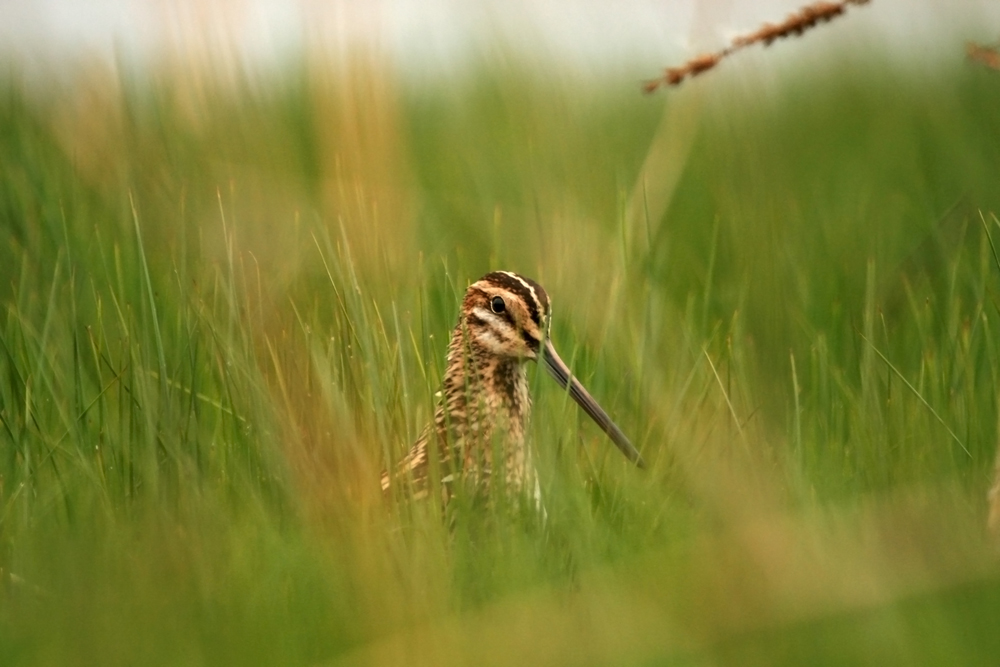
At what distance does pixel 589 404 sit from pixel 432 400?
489 mm

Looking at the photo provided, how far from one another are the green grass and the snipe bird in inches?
2.9

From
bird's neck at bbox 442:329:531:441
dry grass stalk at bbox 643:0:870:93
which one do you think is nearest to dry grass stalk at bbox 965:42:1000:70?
dry grass stalk at bbox 643:0:870:93

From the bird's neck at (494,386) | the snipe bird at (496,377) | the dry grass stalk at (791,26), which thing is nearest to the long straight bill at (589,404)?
the snipe bird at (496,377)

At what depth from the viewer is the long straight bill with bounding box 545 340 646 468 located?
3.29 metres

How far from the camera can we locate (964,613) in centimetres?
207

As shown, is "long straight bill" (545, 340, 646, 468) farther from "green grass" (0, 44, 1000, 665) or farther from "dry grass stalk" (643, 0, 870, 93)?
"dry grass stalk" (643, 0, 870, 93)

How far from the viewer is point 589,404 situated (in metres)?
3.47

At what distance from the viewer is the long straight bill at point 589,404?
130 inches

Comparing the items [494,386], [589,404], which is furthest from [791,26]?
[494,386]

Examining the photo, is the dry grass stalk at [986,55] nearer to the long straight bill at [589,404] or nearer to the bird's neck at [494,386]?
the long straight bill at [589,404]

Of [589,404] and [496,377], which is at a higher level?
[496,377]

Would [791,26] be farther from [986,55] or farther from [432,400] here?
[432,400]

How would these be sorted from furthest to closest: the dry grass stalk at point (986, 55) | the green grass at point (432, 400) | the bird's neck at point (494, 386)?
A: the bird's neck at point (494, 386), the dry grass stalk at point (986, 55), the green grass at point (432, 400)

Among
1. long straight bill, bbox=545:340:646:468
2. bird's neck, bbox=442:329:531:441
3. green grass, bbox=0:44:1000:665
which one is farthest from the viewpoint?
bird's neck, bbox=442:329:531:441
